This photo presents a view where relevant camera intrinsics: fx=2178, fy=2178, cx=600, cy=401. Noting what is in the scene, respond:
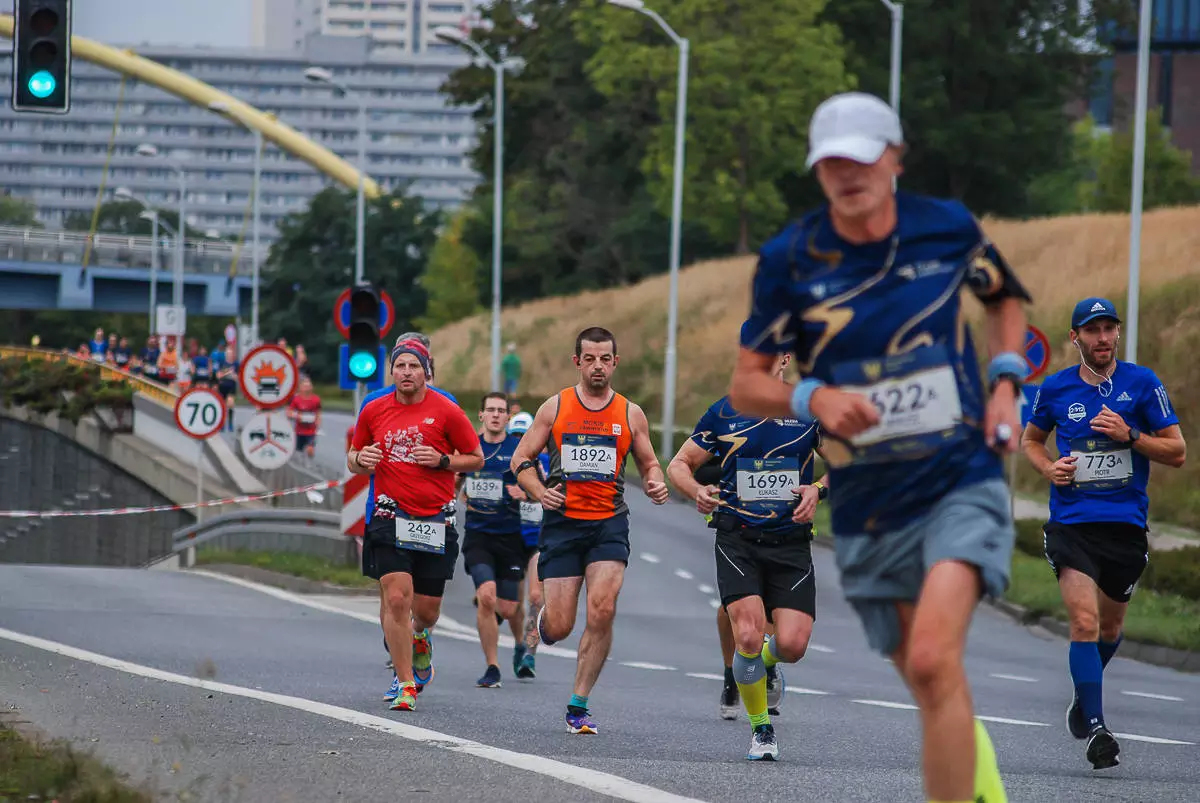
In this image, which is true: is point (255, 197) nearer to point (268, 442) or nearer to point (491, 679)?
point (268, 442)

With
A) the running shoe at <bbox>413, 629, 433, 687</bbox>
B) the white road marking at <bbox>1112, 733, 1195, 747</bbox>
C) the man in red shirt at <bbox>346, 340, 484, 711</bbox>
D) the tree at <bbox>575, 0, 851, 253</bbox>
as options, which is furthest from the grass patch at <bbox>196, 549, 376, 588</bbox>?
the tree at <bbox>575, 0, 851, 253</bbox>

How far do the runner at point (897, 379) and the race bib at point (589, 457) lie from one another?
5003 mm

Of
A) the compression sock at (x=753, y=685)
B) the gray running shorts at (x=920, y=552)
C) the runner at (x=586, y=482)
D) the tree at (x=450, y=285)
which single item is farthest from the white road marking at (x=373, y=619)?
the tree at (x=450, y=285)

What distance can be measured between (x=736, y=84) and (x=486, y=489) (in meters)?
46.2

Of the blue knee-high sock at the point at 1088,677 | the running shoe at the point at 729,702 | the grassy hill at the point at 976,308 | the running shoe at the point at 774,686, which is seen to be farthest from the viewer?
the grassy hill at the point at 976,308

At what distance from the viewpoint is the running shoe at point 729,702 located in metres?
12.1

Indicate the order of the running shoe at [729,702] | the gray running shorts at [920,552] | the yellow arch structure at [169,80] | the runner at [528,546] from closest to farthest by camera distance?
the gray running shorts at [920,552] < the running shoe at [729,702] < the runner at [528,546] < the yellow arch structure at [169,80]

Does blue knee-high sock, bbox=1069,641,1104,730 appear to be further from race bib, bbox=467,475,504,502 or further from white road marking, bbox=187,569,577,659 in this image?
white road marking, bbox=187,569,577,659

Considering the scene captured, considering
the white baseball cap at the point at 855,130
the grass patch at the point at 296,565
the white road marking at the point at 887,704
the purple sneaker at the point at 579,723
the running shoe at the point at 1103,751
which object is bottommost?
the grass patch at the point at 296,565

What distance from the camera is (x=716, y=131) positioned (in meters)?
60.7

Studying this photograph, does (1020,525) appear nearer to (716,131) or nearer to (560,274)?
(716,131)

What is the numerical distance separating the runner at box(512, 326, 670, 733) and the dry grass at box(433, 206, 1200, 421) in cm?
2543

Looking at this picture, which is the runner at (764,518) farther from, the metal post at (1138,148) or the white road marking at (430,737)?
the metal post at (1138,148)

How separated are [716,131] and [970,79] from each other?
42.9 feet
